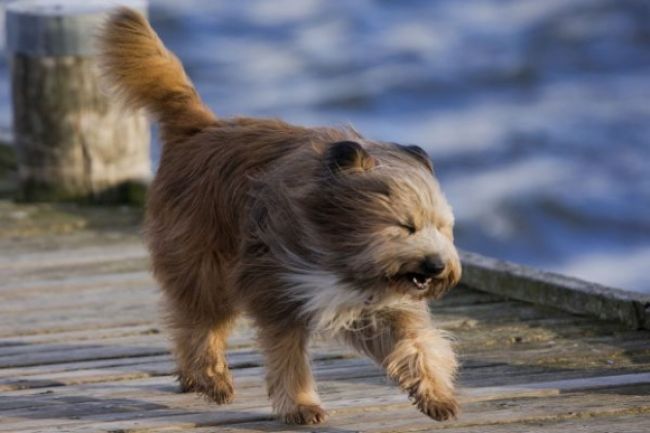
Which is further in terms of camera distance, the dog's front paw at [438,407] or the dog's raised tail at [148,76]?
the dog's raised tail at [148,76]

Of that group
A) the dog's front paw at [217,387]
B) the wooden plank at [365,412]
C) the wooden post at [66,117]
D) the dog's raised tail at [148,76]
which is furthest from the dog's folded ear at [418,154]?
the wooden post at [66,117]

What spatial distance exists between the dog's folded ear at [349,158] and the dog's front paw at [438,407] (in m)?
0.68

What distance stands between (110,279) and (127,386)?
1.68m

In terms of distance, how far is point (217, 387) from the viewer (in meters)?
4.70

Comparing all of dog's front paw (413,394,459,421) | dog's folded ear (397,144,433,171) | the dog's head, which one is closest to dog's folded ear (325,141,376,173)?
the dog's head

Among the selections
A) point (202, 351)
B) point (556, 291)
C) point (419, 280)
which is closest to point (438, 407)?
point (419, 280)

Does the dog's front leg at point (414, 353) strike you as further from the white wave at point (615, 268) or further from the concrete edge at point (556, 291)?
the white wave at point (615, 268)

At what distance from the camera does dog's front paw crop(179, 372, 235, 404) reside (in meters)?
4.69

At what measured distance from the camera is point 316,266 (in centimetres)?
423

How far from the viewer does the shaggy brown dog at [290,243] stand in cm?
410

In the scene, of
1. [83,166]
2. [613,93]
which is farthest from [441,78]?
[83,166]

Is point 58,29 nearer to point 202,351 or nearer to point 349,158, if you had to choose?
point 202,351

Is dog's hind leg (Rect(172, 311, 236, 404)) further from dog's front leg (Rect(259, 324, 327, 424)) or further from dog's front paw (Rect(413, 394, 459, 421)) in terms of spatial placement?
dog's front paw (Rect(413, 394, 459, 421))

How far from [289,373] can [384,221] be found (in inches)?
23.9
